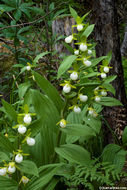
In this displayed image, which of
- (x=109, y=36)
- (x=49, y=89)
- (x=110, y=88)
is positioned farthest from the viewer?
(x=109, y=36)

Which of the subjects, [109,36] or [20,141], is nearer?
[20,141]

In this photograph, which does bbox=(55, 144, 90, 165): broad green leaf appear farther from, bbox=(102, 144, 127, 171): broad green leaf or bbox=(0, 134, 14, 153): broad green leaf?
bbox=(102, 144, 127, 171): broad green leaf

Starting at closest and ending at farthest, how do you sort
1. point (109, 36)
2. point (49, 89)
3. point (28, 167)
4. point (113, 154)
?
1. point (28, 167)
2. point (49, 89)
3. point (113, 154)
4. point (109, 36)

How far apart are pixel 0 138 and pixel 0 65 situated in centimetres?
270

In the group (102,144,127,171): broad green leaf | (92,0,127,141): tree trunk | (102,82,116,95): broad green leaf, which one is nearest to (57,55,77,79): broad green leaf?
(102,82,116,95): broad green leaf

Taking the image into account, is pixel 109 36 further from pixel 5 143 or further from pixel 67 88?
pixel 5 143

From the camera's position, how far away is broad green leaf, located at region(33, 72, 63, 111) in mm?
1055

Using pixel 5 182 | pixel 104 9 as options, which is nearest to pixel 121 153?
pixel 5 182

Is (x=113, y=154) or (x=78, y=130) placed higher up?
(x=78, y=130)

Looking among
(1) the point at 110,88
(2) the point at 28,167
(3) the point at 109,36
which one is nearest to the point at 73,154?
(2) the point at 28,167

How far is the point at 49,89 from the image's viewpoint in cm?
110

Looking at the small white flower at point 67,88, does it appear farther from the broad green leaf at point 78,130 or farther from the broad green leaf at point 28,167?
the broad green leaf at point 28,167

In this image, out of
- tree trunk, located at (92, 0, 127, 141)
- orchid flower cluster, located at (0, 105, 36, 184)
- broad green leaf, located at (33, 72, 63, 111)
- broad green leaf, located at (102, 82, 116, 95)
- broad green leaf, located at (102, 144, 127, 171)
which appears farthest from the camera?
tree trunk, located at (92, 0, 127, 141)

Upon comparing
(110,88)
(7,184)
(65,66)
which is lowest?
(7,184)
